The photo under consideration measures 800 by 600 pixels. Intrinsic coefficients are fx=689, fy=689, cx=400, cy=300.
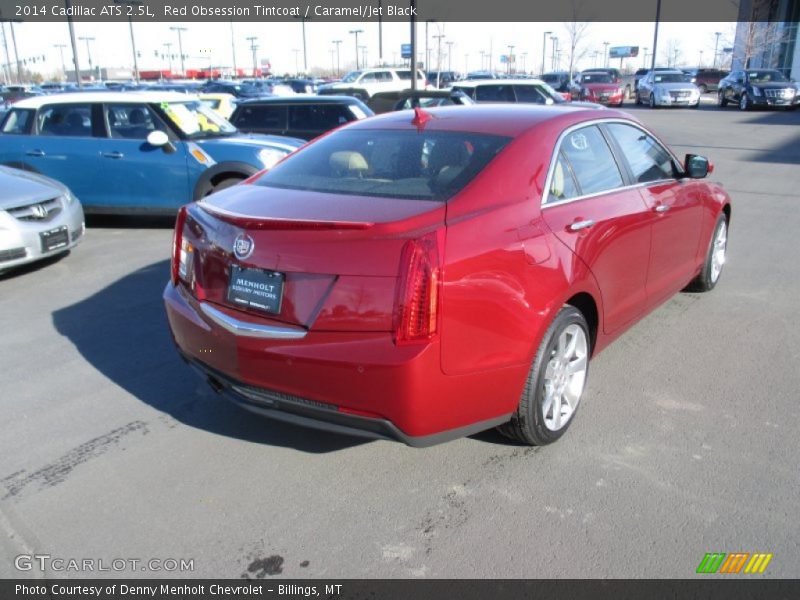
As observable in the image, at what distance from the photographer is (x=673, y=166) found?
484 centimetres

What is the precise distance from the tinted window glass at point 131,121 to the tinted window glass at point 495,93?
42.4 ft

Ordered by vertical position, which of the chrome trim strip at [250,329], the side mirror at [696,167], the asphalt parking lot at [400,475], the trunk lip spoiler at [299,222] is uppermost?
the trunk lip spoiler at [299,222]

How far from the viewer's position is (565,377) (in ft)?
11.5

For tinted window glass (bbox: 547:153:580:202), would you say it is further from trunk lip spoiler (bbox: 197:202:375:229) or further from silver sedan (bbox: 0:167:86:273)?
silver sedan (bbox: 0:167:86:273)

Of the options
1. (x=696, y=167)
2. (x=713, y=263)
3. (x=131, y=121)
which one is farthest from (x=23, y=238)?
(x=713, y=263)

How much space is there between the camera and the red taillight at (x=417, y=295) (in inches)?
105

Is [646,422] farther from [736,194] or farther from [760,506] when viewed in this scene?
[736,194]

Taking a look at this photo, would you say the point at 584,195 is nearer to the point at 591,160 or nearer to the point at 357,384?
the point at 591,160

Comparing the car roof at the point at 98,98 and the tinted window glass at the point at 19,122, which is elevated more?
the car roof at the point at 98,98

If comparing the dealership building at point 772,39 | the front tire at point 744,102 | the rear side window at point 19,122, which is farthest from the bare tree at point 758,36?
the rear side window at point 19,122

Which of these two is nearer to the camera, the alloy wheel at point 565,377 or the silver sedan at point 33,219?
the alloy wheel at point 565,377

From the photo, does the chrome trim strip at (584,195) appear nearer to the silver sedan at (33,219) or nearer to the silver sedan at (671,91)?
the silver sedan at (33,219)
